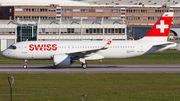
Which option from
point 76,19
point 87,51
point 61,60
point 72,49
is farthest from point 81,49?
point 76,19

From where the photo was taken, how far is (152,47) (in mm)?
40094

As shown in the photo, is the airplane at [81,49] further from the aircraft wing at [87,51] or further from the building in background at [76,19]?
the building in background at [76,19]

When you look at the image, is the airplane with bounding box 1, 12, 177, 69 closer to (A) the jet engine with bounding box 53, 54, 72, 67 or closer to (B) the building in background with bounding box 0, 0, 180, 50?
(A) the jet engine with bounding box 53, 54, 72, 67

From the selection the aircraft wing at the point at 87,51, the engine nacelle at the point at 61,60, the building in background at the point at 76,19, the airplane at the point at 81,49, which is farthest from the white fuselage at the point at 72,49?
the building in background at the point at 76,19
